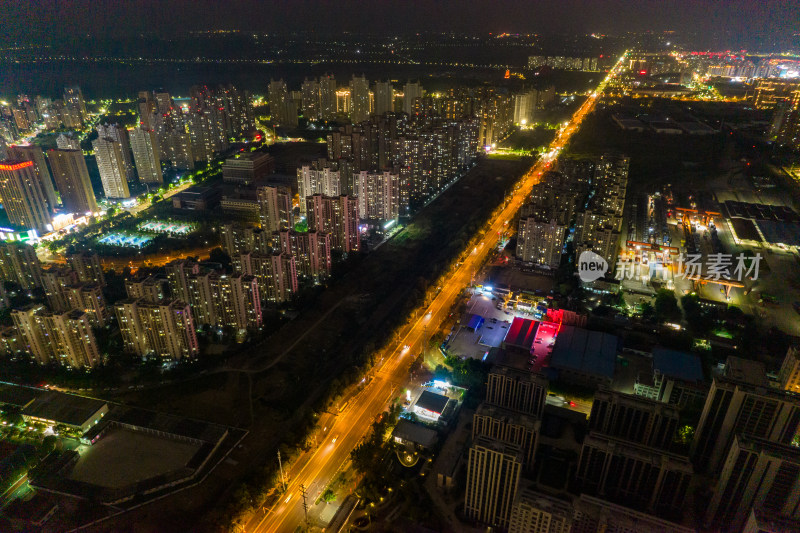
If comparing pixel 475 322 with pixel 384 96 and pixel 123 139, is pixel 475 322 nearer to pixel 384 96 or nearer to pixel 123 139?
pixel 123 139

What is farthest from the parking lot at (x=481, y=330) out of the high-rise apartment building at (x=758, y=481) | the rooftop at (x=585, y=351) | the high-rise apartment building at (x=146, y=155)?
the high-rise apartment building at (x=146, y=155)

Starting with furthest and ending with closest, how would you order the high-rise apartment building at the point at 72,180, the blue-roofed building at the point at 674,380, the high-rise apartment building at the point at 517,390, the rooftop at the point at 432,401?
the high-rise apartment building at the point at 72,180 → the blue-roofed building at the point at 674,380 → the rooftop at the point at 432,401 → the high-rise apartment building at the point at 517,390

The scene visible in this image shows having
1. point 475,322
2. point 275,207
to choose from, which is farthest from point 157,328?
point 475,322

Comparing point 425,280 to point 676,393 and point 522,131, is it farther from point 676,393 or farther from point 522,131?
point 522,131

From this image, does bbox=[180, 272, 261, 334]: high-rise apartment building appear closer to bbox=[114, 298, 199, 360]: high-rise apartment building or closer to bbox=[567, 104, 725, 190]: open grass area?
bbox=[114, 298, 199, 360]: high-rise apartment building

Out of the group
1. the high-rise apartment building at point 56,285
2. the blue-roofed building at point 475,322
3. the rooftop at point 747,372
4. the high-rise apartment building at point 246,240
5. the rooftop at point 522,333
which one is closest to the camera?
the rooftop at point 747,372

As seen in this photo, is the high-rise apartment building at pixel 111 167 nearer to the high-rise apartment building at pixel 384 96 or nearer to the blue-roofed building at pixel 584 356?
the high-rise apartment building at pixel 384 96

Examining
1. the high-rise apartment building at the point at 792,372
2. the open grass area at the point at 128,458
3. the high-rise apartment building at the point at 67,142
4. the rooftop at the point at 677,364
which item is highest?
the high-rise apartment building at the point at 67,142
